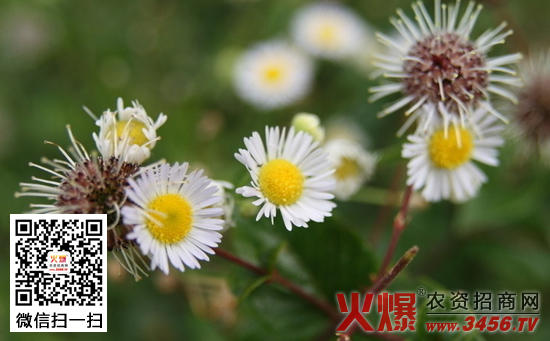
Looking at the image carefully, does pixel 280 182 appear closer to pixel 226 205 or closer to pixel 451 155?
pixel 226 205

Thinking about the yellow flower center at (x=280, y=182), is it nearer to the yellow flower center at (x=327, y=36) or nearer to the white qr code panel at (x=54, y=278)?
the white qr code panel at (x=54, y=278)

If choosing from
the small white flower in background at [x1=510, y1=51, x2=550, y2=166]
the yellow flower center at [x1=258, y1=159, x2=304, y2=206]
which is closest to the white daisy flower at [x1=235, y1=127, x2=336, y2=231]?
the yellow flower center at [x1=258, y1=159, x2=304, y2=206]

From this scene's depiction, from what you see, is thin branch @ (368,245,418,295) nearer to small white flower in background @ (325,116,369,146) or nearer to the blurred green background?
the blurred green background

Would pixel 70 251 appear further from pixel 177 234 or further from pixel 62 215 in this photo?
pixel 177 234

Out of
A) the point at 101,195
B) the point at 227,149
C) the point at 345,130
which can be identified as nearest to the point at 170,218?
the point at 101,195

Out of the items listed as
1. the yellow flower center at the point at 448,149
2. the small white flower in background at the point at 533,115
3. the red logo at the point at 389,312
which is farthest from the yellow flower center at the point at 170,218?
the small white flower in background at the point at 533,115

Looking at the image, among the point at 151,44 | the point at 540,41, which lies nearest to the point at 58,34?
the point at 151,44
